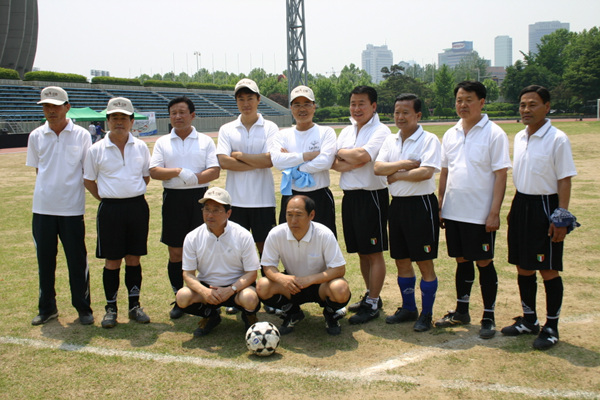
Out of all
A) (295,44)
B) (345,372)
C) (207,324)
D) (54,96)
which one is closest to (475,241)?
(345,372)

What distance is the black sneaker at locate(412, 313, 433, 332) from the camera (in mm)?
4824

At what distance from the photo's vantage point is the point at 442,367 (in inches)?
160

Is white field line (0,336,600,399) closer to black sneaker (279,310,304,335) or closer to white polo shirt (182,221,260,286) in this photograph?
black sneaker (279,310,304,335)

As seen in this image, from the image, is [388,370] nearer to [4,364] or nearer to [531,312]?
[531,312]

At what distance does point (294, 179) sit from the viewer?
5.32 meters

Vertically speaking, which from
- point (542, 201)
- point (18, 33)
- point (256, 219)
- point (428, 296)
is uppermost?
point (18, 33)

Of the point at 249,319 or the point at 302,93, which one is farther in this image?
the point at 302,93

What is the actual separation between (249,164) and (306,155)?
0.65 m

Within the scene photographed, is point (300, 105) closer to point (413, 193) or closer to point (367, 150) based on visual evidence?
point (367, 150)

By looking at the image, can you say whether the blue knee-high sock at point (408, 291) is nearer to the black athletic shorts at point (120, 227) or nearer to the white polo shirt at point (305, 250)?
the white polo shirt at point (305, 250)

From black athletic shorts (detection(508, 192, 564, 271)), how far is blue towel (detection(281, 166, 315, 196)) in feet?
6.62

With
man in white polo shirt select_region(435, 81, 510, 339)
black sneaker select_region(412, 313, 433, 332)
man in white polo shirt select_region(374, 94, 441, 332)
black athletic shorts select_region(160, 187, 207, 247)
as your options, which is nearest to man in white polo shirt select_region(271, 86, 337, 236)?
man in white polo shirt select_region(374, 94, 441, 332)

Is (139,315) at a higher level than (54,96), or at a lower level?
lower

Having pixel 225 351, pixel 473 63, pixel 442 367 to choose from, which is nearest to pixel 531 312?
pixel 442 367
